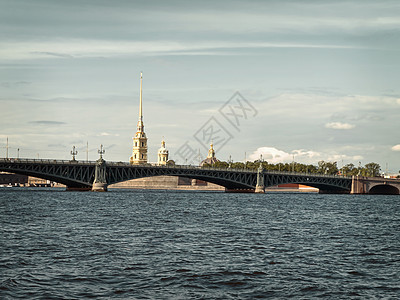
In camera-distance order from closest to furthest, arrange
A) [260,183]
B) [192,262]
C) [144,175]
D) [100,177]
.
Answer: [192,262] → [100,177] → [144,175] → [260,183]

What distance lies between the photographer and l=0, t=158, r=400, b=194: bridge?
13050 cm

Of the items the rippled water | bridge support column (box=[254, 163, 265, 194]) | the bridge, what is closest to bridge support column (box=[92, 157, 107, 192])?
the bridge

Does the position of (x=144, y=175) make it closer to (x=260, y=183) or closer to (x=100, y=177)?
(x=100, y=177)

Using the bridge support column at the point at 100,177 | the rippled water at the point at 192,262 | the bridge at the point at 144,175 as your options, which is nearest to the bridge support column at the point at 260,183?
the bridge at the point at 144,175

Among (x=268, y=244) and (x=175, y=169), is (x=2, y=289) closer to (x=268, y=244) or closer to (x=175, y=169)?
(x=268, y=244)

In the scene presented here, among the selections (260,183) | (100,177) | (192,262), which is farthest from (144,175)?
(192,262)

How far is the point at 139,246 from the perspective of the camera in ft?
120

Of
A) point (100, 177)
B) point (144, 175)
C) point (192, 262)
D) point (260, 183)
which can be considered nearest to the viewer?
point (192, 262)

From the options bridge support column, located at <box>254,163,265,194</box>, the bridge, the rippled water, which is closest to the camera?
the rippled water

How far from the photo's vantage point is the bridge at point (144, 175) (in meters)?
130

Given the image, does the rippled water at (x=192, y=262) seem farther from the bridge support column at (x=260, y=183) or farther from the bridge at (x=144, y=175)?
the bridge support column at (x=260, y=183)

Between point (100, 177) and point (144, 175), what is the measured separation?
1099 cm

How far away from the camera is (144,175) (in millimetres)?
147375

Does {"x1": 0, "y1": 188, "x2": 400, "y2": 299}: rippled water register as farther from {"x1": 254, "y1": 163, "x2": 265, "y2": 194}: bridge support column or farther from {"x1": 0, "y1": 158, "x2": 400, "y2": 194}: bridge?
{"x1": 254, "y1": 163, "x2": 265, "y2": 194}: bridge support column
